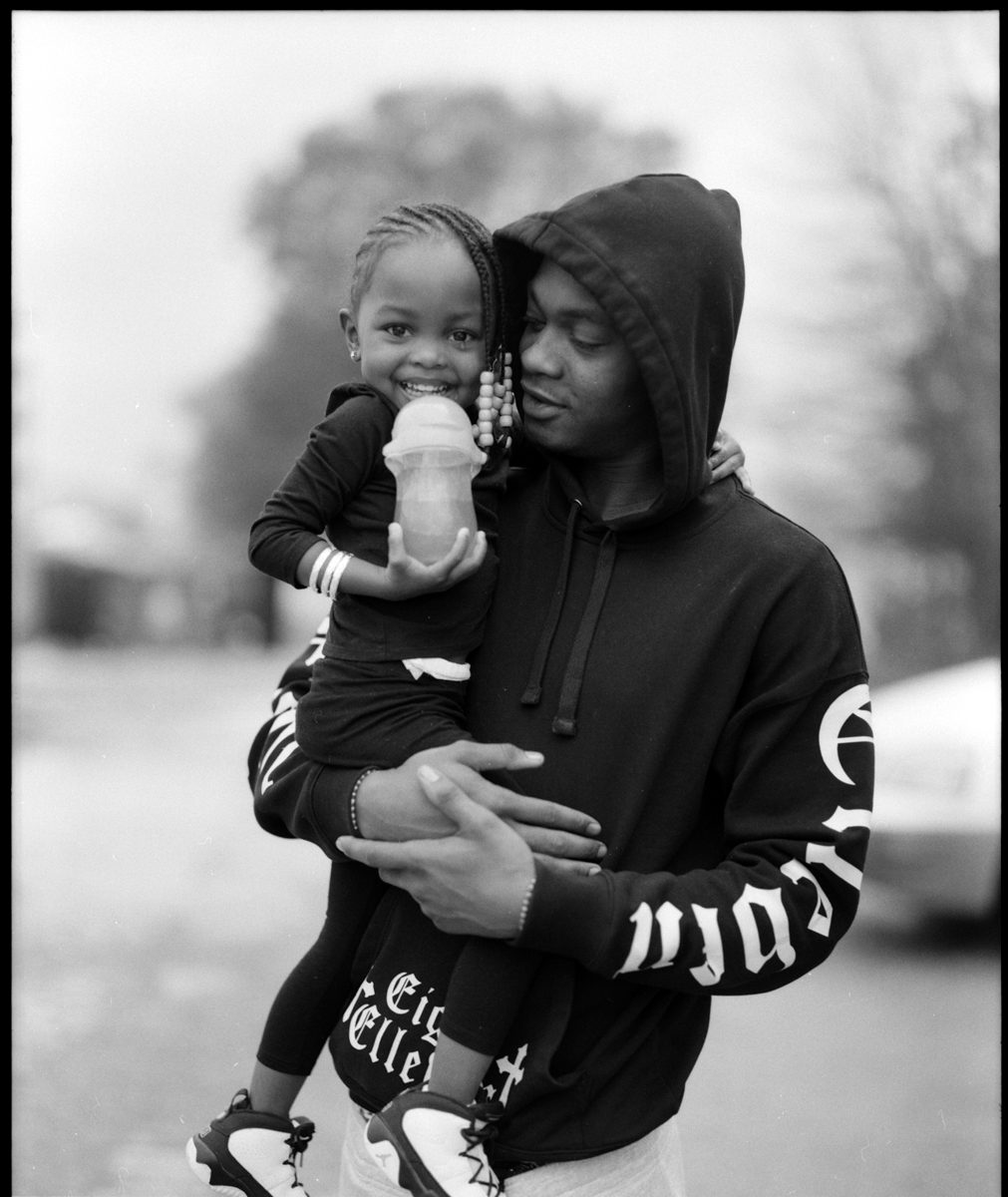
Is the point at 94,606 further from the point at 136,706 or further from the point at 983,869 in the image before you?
the point at 983,869

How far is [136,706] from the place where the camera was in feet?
45.2

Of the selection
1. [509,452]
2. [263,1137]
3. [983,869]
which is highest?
[509,452]

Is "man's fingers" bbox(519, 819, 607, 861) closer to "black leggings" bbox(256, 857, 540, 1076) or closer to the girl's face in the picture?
"black leggings" bbox(256, 857, 540, 1076)

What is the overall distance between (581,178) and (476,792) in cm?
1427

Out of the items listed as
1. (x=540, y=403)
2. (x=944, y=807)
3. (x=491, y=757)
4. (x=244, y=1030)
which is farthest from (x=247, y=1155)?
(x=944, y=807)

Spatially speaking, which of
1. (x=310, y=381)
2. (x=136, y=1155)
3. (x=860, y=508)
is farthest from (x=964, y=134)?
(x=136, y=1155)

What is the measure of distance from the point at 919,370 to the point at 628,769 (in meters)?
12.5

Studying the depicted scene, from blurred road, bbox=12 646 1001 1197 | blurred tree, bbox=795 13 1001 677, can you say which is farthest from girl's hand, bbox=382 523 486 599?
blurred tree, bbox=795 13 1001 677

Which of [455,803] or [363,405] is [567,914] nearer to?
[455,803]

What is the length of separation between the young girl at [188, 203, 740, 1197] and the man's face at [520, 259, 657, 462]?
0.32 feet

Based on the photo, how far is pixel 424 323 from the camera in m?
2.14

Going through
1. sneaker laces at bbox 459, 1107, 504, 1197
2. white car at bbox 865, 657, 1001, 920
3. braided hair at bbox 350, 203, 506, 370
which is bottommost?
white car at bbox 865, 657, 1001, 920

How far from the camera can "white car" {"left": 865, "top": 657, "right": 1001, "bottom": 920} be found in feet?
20.2

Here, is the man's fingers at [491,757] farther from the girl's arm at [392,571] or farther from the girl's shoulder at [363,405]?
the girl's shoulder at [363,405]
